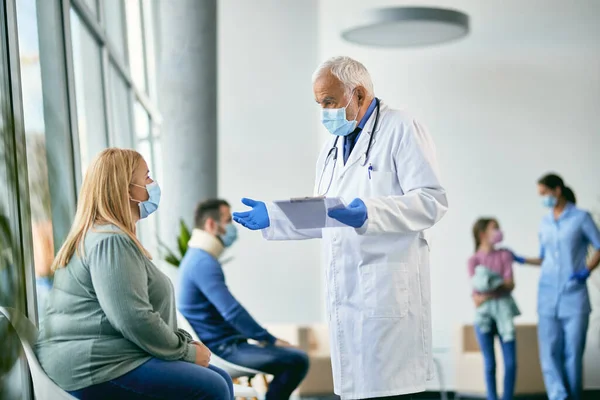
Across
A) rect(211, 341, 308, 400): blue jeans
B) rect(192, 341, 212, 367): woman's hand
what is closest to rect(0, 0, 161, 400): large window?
rect(192, 341, 212, 367): woman's hand

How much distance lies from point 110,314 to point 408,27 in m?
4.29

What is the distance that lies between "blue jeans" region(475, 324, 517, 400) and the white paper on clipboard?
11.5 feet

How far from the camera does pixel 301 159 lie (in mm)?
7691

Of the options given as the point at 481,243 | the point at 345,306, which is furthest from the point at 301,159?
the point at 345,306

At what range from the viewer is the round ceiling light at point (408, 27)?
19.2 ft

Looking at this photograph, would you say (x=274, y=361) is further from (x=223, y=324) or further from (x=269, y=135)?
(x=269, y=135)

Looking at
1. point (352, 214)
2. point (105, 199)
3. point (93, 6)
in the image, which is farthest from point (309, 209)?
point (93, 6)

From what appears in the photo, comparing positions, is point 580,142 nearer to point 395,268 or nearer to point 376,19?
point 376,19

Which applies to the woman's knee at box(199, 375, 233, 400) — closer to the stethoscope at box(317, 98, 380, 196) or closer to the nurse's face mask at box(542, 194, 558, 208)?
the stethoscope at box(317, 98, 380, 196)

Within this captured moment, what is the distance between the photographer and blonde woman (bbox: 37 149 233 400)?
Result: 2285 mm

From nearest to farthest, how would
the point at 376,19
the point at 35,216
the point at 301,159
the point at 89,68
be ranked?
the point at 35,216, the point at 89,68, the point at 376,19, the point at 301,159

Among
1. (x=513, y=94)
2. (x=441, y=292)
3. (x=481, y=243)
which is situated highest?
(x=513, y=94)

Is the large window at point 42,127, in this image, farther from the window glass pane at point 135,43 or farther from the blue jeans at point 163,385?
the window glass pane at point 135,43

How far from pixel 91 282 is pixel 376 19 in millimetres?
4047
